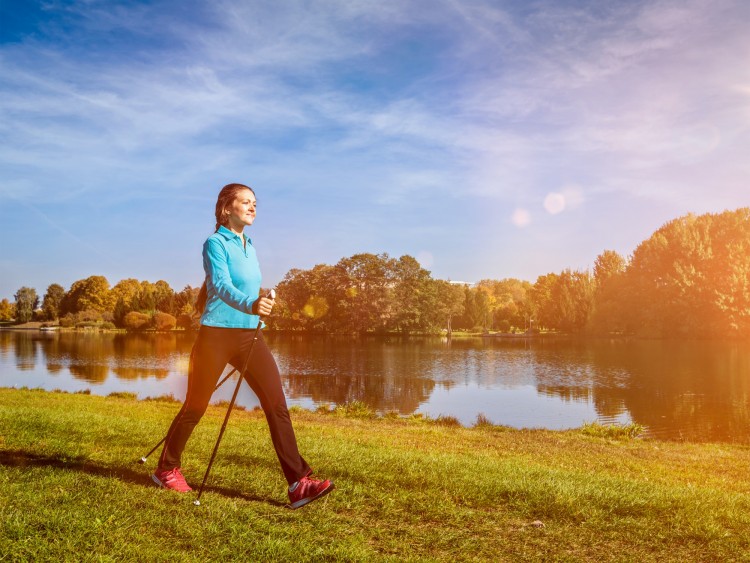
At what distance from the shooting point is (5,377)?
30.7m

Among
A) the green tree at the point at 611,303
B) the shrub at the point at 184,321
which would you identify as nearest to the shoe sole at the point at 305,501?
the green tree at the point at 611,303

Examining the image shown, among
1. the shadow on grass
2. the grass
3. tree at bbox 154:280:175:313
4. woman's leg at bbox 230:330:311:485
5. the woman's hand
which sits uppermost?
tree at bbox 154:280:175:313

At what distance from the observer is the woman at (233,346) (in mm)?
4730

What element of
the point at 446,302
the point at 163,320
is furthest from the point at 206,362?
the point at 163,320

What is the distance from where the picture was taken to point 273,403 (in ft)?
15.8

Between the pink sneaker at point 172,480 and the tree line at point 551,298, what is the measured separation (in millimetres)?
70998

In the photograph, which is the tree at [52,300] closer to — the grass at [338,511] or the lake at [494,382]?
the lake at [494,382]

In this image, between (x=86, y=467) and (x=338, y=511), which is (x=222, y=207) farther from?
(x=86, y=467)

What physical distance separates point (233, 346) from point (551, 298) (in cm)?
9683

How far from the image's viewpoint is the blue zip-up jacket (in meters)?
4.64

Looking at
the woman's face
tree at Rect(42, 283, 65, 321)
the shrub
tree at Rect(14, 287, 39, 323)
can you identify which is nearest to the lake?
the woman's face

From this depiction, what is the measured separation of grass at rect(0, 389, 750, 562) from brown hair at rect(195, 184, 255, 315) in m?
1.59

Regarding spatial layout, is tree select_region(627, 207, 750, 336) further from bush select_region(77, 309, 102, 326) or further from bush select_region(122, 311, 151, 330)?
bush select_region(77, 309, 102, 326)

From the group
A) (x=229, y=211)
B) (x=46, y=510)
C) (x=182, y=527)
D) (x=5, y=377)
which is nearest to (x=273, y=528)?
(x=182, y=527)
